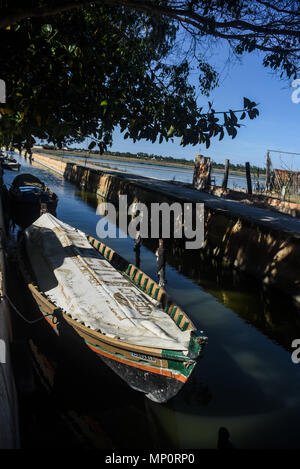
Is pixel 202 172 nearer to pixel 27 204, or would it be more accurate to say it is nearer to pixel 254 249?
pixel 254 249

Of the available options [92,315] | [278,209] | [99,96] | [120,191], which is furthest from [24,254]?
[120,191]

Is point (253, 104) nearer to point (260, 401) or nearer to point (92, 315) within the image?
point (92, 315)

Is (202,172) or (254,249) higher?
(202,172)

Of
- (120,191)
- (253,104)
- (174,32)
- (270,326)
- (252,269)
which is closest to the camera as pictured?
(253,104)

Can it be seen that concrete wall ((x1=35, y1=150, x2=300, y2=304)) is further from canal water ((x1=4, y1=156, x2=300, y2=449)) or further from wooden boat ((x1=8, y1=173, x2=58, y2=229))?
wooden boat ((x1=8, y1=173, x2=58, y2=229))

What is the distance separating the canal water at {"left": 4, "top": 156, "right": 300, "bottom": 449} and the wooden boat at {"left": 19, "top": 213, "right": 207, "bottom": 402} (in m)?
0.57

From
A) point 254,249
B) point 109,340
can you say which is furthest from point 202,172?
point 109,340

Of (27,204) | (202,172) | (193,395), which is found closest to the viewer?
(193,395)

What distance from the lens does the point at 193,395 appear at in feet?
30.9

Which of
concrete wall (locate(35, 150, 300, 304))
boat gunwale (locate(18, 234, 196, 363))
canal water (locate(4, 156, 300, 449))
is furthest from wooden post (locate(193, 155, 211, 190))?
boat gunwale (locate(18, 234, 196, 363))

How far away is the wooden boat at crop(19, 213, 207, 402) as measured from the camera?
8.11 meters

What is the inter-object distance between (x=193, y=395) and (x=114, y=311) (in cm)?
335

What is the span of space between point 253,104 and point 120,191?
34.6 metres

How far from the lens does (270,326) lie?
1449 centimetres
